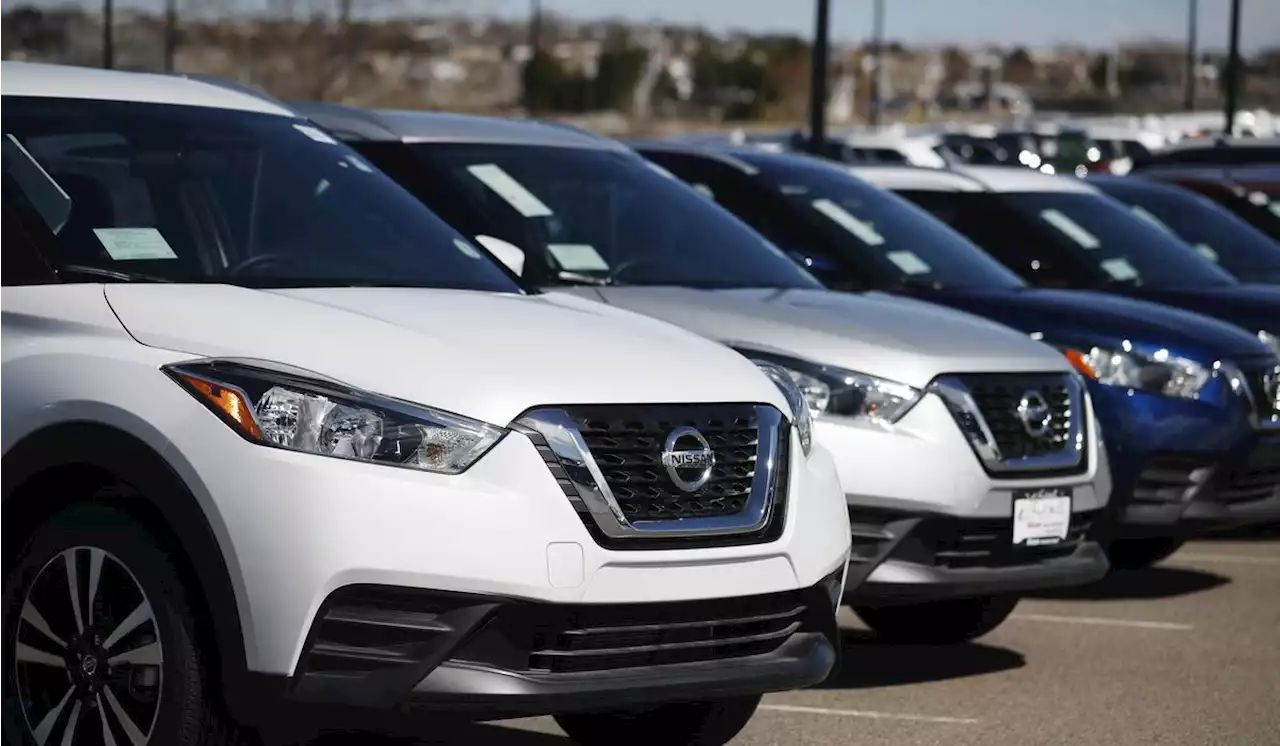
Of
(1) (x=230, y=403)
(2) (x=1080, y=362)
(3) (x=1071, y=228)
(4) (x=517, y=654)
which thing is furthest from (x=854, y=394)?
(3) (x=1071, y=228)

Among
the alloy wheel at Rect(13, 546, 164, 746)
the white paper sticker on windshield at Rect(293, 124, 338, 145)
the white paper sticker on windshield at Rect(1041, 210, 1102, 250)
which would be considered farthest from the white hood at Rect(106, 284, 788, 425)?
the white paper sticker on windshield at Rect(1041, 210, 1102, 250)

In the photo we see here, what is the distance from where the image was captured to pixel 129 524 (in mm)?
5105

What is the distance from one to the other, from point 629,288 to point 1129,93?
147523 mm

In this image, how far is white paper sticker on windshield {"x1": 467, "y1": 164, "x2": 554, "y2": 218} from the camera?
874 cm

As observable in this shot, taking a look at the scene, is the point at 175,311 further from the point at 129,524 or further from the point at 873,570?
the point at 873,570

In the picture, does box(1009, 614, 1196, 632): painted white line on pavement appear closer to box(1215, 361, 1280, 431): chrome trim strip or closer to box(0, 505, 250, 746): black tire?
box(1215, 361, 1280, 431): chrome trim strip

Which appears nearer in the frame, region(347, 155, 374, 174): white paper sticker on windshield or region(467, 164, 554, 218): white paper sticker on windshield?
region(347, 155, 374, 174): white paper sticker on windshield

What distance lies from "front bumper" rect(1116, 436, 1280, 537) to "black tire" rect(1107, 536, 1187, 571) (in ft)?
2.44

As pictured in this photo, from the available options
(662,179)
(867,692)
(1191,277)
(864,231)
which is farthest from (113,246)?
(1191,277)

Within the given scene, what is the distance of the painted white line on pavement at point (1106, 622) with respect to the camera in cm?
930

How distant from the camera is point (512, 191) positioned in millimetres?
8805

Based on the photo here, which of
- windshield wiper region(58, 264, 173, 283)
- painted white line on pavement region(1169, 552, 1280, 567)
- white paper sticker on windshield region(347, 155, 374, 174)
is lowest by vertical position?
painted white line on pavement region(1169, 552, 1280, 567)

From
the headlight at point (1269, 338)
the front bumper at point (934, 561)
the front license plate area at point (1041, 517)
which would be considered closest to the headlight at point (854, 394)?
the front bumper at point (934, 561)

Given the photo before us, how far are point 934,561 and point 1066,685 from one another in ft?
2.59
